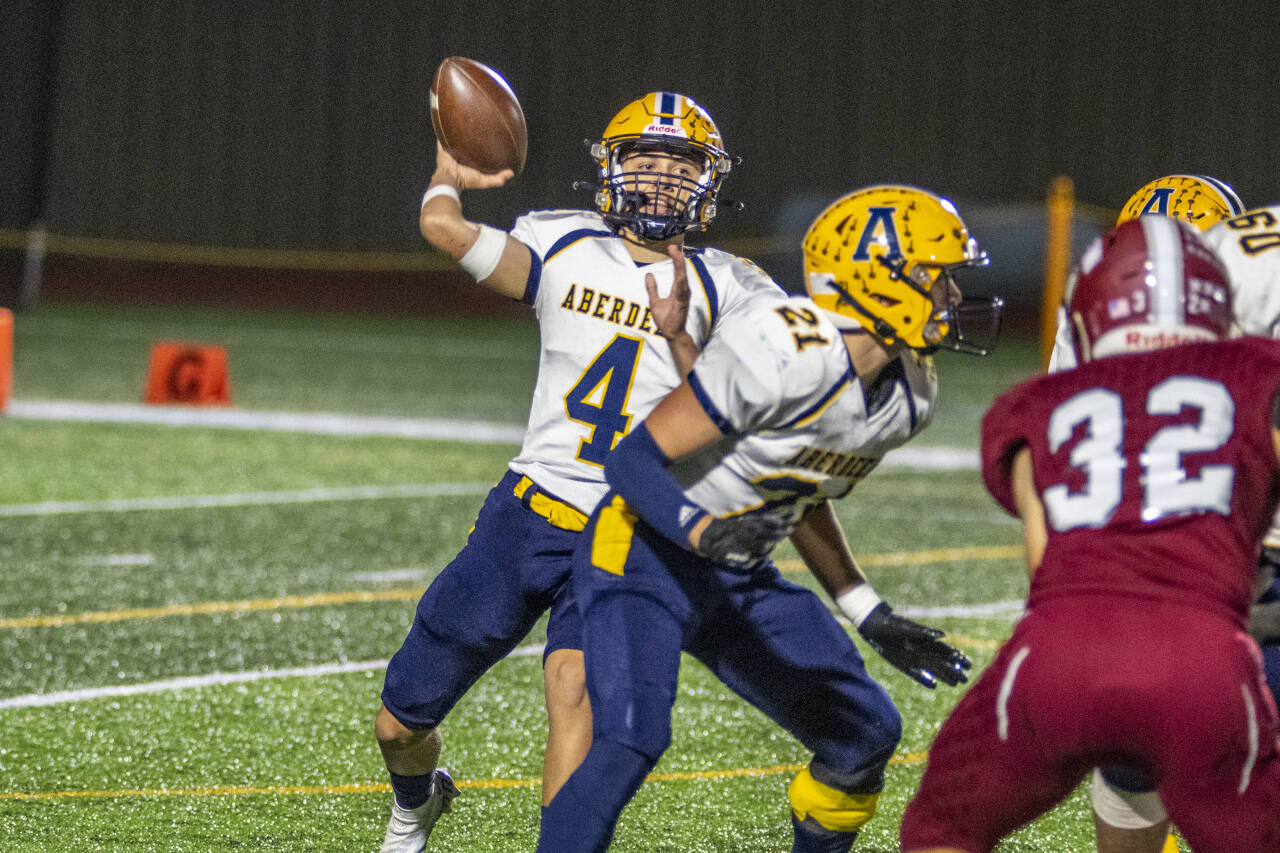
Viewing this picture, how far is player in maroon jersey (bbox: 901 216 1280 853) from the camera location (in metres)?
2.38

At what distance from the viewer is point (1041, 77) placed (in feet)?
87.9

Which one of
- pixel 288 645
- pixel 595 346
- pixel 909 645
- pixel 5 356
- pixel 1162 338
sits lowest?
pixel 5 356

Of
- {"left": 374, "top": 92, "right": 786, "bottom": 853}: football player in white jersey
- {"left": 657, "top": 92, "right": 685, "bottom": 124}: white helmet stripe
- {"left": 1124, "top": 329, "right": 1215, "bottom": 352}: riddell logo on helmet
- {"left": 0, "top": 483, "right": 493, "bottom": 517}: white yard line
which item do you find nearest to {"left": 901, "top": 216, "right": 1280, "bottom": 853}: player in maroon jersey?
{"left": 1124, "top": 329, "right": 1215, "bottom": 352}: riddell logo on helmet

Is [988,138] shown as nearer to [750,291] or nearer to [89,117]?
[89,117]

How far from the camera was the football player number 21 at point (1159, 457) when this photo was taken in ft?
8.00

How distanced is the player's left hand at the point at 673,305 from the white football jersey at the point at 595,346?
0.16m

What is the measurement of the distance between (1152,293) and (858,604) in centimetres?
98

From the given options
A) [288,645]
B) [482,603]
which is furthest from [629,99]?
[482,603]

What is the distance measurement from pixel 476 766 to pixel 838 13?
2346 cm

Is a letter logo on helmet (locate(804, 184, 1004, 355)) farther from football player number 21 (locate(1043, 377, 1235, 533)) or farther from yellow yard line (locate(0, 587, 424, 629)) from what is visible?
yellow yard line (locate(0, 587, 424, 629))

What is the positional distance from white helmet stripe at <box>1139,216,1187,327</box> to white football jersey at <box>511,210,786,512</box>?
1.06 meters

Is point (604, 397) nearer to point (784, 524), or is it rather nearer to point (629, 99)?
point (784, 524)

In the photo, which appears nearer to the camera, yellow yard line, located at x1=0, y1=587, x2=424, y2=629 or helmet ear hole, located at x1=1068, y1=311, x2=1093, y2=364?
helmet ear hole, located at x1=1068, y1=311, x2=1093, y2=364

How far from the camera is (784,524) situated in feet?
10.1
